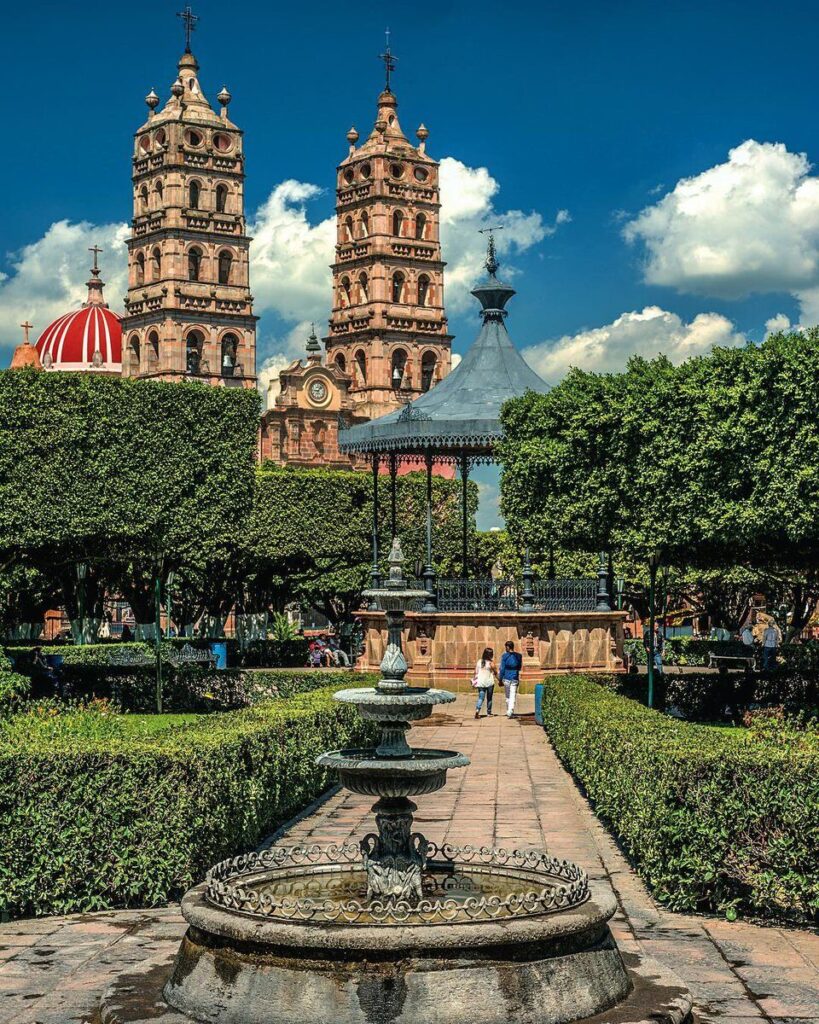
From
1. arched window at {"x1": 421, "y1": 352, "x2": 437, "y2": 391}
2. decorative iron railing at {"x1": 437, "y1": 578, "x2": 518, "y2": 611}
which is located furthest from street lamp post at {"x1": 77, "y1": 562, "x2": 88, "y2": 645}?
arched window at {"x1": 421, "y1": 352, "x2": 437, "y2": 391}

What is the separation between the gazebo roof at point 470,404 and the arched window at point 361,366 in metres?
53.9

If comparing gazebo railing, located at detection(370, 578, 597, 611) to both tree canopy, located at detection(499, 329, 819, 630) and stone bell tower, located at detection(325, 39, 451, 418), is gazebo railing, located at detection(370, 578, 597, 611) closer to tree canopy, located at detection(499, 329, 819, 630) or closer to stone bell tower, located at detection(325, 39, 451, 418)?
tree canopy, located at detection(499, 329, 819, 630)

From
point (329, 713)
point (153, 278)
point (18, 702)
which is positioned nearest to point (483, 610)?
point (18, 702)

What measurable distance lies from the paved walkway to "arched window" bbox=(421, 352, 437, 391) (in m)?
76.3

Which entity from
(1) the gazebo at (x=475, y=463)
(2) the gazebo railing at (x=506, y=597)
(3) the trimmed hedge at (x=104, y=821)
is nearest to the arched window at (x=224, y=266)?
(1) the gazebo at (x=475, y=463)

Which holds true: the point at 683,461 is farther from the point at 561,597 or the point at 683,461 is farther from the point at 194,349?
the point at 194,349

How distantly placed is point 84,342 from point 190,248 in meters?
15.0

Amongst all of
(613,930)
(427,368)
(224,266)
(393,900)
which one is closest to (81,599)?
(613,930)

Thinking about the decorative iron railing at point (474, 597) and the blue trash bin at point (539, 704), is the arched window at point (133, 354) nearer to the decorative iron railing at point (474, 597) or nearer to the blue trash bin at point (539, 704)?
the decorative iron railing at point (474, 597)

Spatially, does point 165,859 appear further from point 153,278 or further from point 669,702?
point 153,278

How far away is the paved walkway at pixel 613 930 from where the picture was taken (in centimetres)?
857

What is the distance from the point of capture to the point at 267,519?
5112cm

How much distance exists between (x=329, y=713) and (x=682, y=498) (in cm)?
940

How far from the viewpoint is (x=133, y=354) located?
90.6 m
